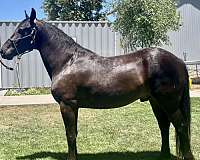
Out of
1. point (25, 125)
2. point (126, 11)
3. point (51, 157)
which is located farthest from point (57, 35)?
point (126, 11)

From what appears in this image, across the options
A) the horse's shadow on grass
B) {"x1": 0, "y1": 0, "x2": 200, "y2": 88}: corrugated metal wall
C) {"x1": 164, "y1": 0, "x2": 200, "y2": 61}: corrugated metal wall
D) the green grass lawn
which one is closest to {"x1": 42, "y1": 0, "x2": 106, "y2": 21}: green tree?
{"x1": 164, "y1": 0, "x2": 200, "y2": 61}: corrugated metal wall

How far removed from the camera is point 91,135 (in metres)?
7.38

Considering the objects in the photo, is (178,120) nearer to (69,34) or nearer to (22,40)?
(22,40)

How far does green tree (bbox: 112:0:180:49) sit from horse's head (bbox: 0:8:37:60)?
8.84m

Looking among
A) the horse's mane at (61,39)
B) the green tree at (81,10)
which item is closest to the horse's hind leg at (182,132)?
the horse's mane at (61,39)

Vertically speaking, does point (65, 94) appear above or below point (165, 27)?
below

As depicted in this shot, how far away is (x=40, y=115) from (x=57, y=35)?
4.53 meters

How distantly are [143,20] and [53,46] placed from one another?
29.5 feet

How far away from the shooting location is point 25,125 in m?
8.51

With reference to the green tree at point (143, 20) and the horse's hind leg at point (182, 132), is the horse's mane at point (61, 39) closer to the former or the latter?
the horse's hind leg at point (182, 132)

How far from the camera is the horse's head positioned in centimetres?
545

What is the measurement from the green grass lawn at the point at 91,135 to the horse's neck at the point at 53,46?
1444mm

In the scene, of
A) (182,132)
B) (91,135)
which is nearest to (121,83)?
(182,132)

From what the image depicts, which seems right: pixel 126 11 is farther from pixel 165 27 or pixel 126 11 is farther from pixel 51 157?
pixel 51 157
